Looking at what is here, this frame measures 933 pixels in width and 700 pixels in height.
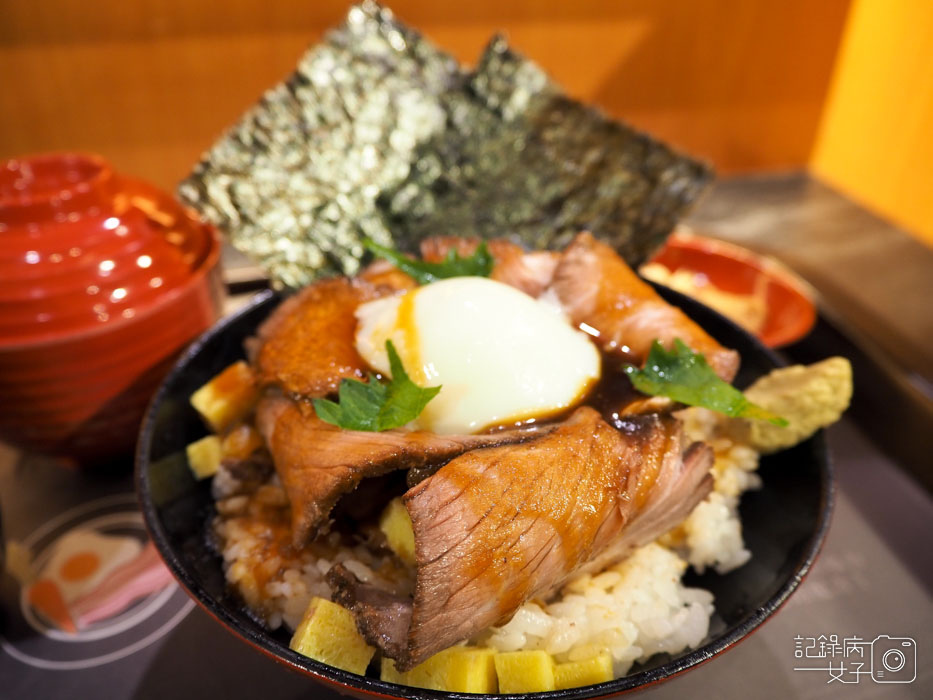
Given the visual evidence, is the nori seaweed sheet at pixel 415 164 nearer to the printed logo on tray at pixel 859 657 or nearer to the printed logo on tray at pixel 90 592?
the printed logo on tray at pixel 90 592

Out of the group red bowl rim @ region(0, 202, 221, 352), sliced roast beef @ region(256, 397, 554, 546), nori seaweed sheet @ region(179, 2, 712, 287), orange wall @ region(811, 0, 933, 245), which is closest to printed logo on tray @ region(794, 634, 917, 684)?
sliced roast beef @ region(256, 397, 554, 546)

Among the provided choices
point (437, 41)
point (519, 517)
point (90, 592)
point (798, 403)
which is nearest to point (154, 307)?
point (90, 592)

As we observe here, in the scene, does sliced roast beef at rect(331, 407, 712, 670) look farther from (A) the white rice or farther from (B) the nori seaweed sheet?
(B) the nori seaweed sheet

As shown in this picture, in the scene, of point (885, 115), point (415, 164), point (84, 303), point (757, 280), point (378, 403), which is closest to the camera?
point (378, 403)

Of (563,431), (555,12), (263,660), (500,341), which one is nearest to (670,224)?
(500,341)

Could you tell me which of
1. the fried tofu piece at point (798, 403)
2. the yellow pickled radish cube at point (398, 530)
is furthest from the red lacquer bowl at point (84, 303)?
the fried tofu piece at point (798, 403)

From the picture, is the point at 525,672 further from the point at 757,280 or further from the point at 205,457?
the point at 757,280

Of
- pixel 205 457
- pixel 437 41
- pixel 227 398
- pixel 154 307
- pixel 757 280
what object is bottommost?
pixel 757 280

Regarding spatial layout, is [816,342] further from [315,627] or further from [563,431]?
[315,627]
